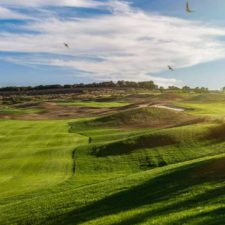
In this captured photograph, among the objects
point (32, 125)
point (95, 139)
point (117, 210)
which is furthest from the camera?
point (32, 125)

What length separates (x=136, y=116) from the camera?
199 ft

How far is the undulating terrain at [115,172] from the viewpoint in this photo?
1798 centimetres

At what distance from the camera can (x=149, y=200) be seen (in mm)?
19312

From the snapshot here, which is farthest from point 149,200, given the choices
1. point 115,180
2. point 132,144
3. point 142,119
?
point 142,119

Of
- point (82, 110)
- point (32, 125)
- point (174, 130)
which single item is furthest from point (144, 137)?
point (82, 110)

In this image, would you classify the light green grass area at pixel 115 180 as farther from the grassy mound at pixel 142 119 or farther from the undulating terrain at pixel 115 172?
the grassy mound at pixel 142 119

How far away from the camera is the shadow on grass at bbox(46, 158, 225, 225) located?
17109mm

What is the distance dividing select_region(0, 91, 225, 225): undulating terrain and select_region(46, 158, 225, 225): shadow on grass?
5cm

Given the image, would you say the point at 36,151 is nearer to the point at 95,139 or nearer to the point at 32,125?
the point at 95,139

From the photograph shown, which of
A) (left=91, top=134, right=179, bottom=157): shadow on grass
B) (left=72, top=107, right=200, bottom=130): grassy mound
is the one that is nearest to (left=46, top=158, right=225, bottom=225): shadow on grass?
(left=91, top=134, right=179, bottom=157): shadow on grass

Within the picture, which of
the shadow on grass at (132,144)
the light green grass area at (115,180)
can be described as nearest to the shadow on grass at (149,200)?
the light green grass area at (115,180)

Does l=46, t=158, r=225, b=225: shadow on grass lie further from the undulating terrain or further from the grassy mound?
the grassy mound

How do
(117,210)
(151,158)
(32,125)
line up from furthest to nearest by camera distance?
(32,125), (151,158), (117,210)

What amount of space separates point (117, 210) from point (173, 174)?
5544 mm
